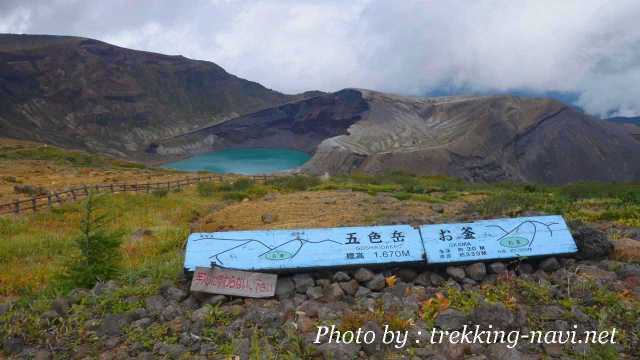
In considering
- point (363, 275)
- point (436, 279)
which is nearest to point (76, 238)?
point (363, 275)

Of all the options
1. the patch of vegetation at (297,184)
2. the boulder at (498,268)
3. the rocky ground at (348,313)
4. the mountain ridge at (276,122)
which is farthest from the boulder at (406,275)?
the mountain ridge at (276,122)

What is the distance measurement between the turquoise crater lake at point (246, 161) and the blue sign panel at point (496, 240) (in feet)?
286

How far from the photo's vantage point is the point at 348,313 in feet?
18.0

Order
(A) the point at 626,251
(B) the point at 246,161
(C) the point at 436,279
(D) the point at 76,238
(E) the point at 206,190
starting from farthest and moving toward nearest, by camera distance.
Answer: (B) the point at 246,161, (E) the point at 206,190, (D) the point at 76,238, (A) the point at 626,251, (C) the point at 436,279

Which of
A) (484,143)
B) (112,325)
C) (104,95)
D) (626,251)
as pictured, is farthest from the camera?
(104,95)

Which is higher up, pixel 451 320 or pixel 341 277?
pixel 341 277

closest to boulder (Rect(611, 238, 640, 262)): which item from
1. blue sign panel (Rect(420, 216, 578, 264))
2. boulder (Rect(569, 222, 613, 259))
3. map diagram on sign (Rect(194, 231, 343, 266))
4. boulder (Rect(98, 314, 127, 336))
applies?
boulder (Rect(569, 222, 613, 259))

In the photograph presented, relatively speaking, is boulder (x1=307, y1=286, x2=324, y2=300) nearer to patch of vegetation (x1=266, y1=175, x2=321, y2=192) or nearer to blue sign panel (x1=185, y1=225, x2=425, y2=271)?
blue sign panel (x1=185, y1=225, x2=425, y2=271)

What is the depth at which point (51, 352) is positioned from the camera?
199 inches

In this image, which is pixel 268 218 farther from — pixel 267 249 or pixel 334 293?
pixel 334 293

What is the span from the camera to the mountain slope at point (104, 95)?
12212 centimetres

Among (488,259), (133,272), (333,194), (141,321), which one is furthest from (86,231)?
(333,194)

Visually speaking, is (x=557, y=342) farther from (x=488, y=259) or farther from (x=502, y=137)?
(x=502, y=137)

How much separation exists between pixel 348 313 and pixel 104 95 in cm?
15528
